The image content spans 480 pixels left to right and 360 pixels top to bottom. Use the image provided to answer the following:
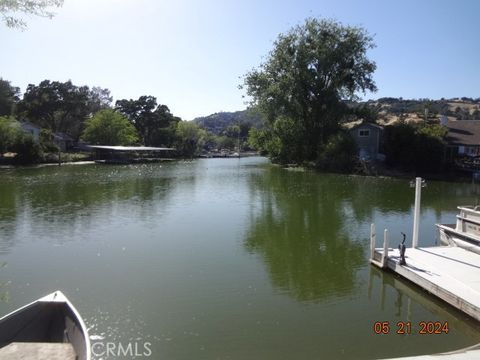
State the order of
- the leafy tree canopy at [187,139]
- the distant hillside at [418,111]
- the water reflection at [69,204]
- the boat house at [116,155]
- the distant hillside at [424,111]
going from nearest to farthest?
the water reflection at [69,204] < the distant hillside at [418,111] < the distant hillside at [424,111] < the boat house at [116,155] < the leafy tree canopy at [187,139]

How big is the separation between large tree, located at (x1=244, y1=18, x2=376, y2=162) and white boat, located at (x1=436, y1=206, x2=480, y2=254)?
124ft

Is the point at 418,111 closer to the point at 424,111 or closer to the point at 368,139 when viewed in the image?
the point at 424,111

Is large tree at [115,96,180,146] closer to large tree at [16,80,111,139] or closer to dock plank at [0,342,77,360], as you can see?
large tree at [16,80,111,139]

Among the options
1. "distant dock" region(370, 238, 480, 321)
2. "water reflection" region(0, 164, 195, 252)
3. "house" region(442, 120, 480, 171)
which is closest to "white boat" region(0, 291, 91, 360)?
"distant dock" region(370, 238, 480, 321)

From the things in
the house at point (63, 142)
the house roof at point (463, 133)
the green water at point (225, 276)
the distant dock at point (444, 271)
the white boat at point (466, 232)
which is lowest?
the green water at point (225, 276)

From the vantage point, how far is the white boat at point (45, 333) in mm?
5941

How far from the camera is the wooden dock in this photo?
8.95m

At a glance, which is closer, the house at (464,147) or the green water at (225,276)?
the green water at (225,276)

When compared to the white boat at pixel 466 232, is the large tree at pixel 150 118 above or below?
above

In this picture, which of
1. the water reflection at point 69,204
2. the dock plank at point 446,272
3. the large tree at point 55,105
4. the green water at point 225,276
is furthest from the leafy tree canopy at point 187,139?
the dock plank at point 446,272

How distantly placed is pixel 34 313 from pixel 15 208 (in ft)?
62.5

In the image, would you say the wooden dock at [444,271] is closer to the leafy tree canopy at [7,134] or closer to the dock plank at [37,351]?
the dock plank at [37,351]
